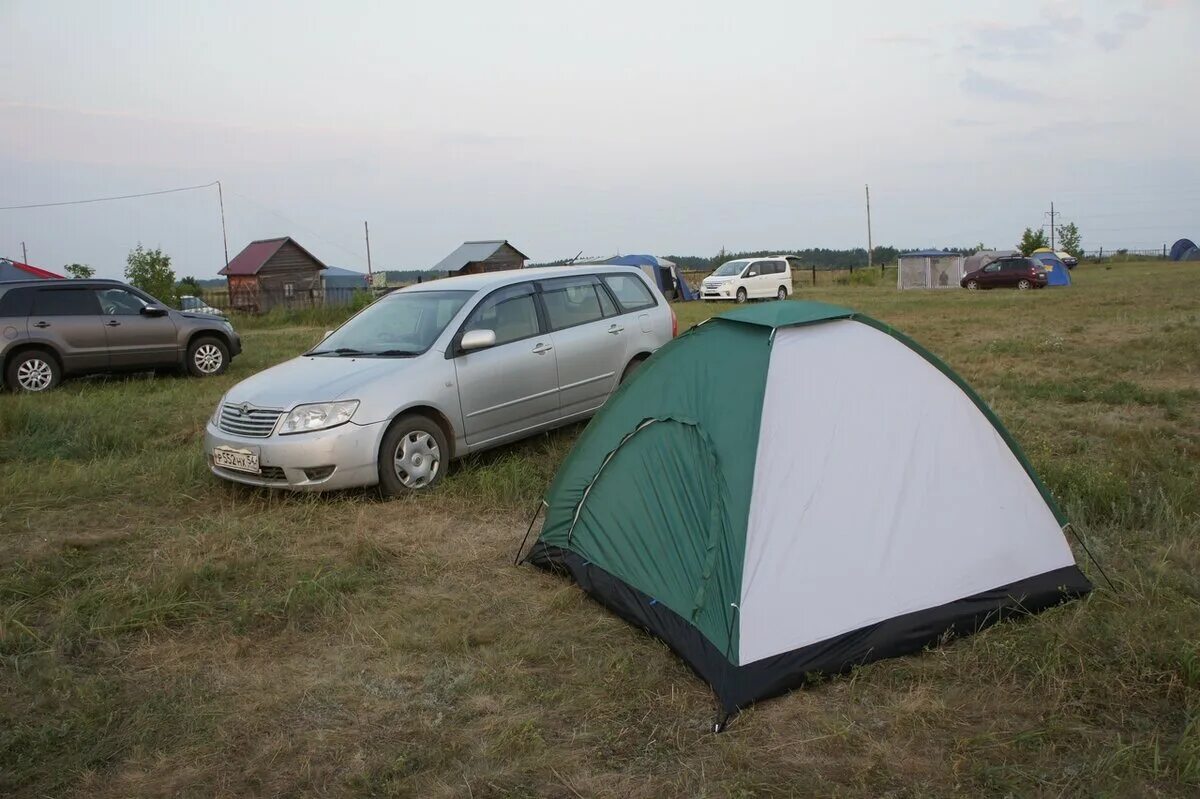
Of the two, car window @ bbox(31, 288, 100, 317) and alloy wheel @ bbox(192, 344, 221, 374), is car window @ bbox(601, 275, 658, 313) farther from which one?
car window @ bbox(31, 288, 100, 317)

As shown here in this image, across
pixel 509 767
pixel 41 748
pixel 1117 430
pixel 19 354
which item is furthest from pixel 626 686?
pixel 19 354

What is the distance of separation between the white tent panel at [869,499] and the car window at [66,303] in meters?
10.6

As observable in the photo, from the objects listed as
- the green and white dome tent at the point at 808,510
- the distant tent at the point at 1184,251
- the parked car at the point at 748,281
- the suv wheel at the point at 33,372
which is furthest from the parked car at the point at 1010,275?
the distant tent at the point at 1184,251

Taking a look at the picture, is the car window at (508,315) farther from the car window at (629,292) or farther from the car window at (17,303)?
the car window at (17,303)

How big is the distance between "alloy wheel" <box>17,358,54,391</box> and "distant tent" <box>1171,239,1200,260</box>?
6741 cm

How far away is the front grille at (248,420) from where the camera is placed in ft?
19.8

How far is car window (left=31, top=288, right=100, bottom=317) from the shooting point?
443 inches

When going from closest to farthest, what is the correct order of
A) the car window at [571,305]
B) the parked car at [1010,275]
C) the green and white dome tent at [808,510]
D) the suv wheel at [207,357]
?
the green and white dome tent at [808,510] → the car window at [571,305] → the suv wheel at [207,357] → the parked car at [1010,275]

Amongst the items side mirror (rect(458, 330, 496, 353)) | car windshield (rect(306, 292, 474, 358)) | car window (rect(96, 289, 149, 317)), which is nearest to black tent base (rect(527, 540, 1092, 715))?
side mirror (rect(458, 330, 496, 353))

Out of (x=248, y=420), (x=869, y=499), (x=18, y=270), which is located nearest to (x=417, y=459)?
(x=248, y=420)

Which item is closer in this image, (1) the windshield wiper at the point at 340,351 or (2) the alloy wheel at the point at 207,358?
(1) the windshield wiper at the point at 340,351

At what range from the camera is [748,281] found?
2950 cm

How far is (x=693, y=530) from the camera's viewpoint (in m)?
3.92

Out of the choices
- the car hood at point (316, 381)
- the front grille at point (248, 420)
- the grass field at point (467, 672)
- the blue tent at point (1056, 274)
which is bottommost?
the grass field at point (467, 672)
